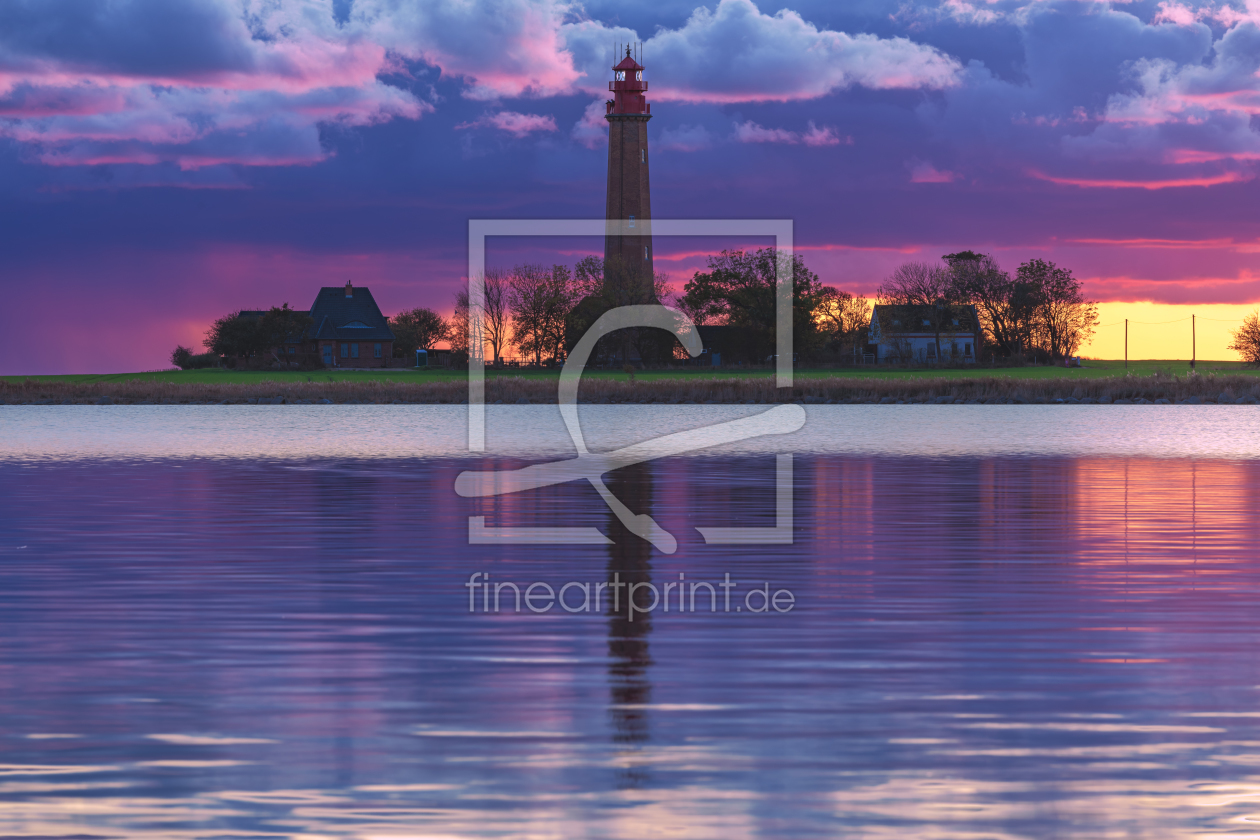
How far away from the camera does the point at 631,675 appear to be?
10.3m

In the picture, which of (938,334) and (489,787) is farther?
(938,334)

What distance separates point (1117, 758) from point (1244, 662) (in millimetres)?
3311

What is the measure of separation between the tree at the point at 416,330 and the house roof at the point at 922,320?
47813 millimetres

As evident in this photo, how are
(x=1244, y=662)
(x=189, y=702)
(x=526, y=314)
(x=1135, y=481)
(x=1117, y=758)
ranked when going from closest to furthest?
(x=1117, y=758), (x=189, y=702), (x=1244, y=662), (x=1135, y=481), (x=526, y=314)

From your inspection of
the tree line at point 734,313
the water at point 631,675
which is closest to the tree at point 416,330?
the tree line at point 734,313

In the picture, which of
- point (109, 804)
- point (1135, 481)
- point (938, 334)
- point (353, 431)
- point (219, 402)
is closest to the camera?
point (109, 804)

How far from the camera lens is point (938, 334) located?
135 m

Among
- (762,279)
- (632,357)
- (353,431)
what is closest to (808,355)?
(762,279)

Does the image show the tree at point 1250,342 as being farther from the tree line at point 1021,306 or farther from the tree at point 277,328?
the tree at point 277,328

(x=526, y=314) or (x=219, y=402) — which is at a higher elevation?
(x=526, y=314)

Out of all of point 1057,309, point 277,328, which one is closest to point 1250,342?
point 1057,309

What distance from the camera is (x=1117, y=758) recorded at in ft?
26.5

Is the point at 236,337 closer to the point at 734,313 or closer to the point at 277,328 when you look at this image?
the point at 277,328

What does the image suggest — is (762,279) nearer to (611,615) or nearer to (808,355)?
(808,355)
